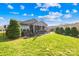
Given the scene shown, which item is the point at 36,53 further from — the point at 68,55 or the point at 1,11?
the point at 1,11

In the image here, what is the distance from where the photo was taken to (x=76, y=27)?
3.53 m

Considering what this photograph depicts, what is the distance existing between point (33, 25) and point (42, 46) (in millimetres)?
285

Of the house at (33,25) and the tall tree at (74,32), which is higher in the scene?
the house at (33,25)

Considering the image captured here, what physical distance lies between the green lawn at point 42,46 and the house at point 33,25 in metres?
0.10

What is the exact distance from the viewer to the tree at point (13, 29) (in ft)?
11.4

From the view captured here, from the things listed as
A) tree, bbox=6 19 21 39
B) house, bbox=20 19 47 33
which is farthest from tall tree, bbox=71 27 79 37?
tree, bbox=6 19 21 39

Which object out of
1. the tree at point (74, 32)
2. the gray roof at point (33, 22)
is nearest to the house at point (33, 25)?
the gray roof at point (33, 22)

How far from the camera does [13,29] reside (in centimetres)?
347

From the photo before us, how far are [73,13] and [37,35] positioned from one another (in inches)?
20.7

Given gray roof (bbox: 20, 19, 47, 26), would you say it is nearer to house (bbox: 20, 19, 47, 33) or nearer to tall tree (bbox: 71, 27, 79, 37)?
house (bbox: 20, 19, 47, 33)

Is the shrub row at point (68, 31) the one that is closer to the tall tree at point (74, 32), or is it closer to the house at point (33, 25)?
the tall tree at point (74, 32)

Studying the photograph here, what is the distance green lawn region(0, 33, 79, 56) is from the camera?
11.3ft

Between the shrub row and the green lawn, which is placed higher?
the shrub row

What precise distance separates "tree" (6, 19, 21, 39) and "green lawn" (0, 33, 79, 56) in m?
0.06
